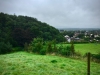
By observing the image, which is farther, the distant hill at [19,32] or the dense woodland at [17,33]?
the distant hill at [19,32]

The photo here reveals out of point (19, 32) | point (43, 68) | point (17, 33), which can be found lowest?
point (43, 68)

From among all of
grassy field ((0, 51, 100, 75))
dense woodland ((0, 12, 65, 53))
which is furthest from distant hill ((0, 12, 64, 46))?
grassy field ((0, 51, 100, 75))

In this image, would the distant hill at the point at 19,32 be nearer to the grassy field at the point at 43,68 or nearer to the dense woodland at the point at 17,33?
the dense woodland at the point at 17,33

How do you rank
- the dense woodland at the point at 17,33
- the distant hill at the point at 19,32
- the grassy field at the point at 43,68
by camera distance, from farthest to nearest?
the distant hill at the point at 19,32
the dense woodland at the point at 17,33
the grassy field at the point at 43,68

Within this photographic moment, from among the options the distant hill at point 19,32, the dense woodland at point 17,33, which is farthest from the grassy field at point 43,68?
the distant hill at point 19,32

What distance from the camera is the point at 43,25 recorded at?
263 feet

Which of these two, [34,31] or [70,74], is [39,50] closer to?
[70,74]

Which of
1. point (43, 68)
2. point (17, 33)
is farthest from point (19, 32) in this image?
point (43, 68)

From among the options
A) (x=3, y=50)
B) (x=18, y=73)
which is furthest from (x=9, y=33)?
(x=18, y=73)

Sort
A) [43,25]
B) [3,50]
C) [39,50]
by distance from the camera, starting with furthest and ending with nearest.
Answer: [43,25] → [3,50] → [39,50]

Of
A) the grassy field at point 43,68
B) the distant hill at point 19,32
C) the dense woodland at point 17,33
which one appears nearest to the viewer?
the grassy field at point 43,68

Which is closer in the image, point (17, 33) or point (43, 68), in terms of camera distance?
point (43, 68)

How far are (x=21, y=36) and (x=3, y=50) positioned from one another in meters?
13.9

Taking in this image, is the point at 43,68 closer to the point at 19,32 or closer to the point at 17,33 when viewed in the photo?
the point at 19,32
